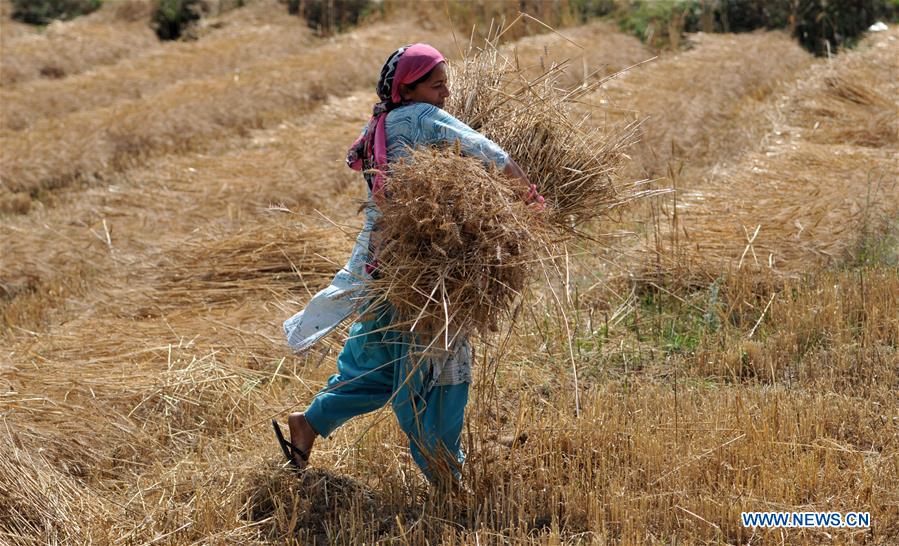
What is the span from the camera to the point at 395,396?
133 inches

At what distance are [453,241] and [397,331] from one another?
0.34m

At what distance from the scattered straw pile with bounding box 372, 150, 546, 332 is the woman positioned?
0.10 metres

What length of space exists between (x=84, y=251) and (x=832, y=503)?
4606 mm

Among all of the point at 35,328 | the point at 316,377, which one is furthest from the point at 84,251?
the point at 316,377

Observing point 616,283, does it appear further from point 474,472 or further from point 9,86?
point 9,86

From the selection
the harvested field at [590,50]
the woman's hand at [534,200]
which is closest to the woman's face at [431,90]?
the woman's hand at [534,200]

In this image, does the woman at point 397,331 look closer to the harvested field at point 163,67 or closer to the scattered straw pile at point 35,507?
the scattered straw pile at point 35,507

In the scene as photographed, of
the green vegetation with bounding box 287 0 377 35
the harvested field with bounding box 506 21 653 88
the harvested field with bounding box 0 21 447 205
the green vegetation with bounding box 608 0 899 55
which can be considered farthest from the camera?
the green vegetation with bounding box 287 0 377 35

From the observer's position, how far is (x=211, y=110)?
9156 millimetres

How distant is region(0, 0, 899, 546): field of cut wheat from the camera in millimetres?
3482

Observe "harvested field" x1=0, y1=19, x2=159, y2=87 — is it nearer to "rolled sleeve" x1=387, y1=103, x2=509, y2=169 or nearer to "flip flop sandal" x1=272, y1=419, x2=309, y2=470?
"flip flop sandal" x1=272, y1=419, x2=309, y2=470

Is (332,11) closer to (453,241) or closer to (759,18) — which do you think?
(759,18)

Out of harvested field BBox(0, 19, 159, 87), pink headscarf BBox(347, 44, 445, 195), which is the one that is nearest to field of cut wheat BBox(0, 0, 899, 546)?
pink headscarf BBox(347, 44, 445, 195)

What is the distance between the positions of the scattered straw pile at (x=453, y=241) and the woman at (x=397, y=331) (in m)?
0.10
